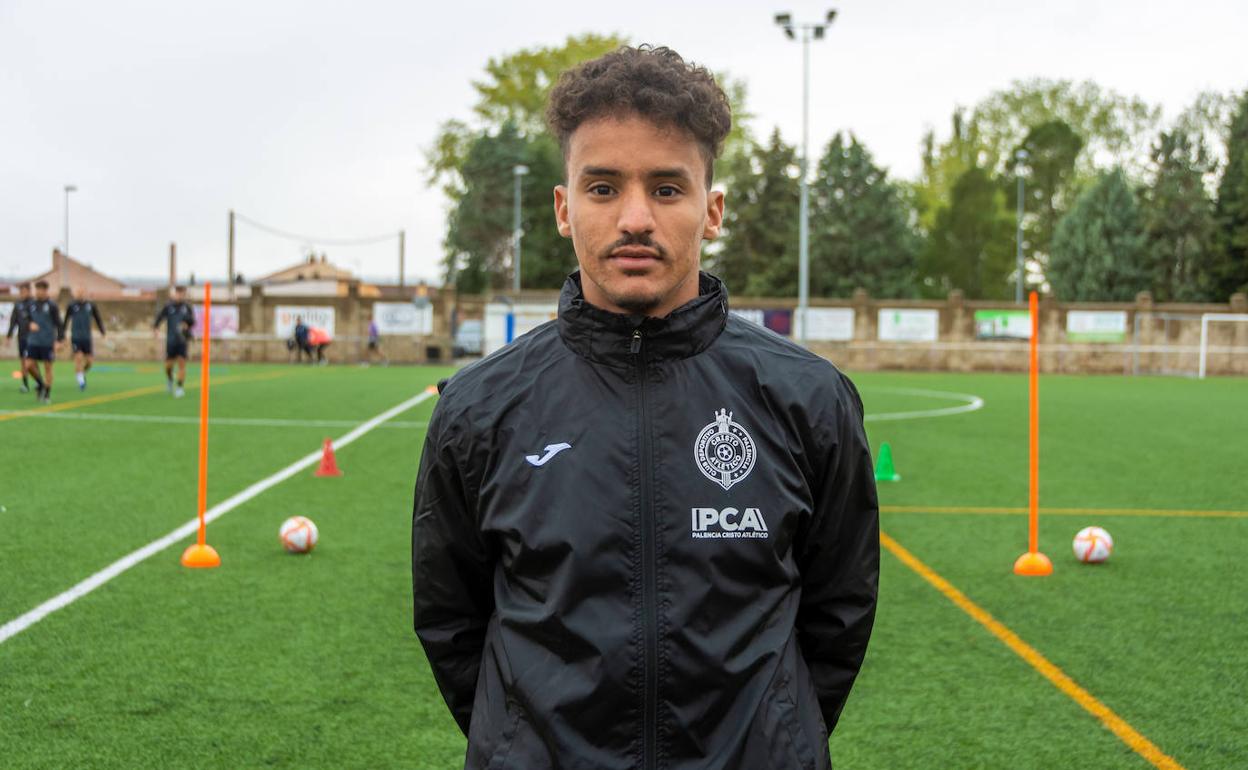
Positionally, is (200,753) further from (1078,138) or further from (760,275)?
(1078,138)

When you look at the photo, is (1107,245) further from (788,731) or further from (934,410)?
(788,731)

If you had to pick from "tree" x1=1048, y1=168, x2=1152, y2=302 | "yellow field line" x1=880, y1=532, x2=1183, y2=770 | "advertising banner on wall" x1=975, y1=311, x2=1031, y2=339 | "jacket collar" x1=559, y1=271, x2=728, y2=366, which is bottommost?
"yellow field line" x1=880, y1=532, x2=1183, y2=770

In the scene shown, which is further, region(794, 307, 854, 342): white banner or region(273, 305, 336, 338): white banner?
region(794, 307, 854, 342): white banner

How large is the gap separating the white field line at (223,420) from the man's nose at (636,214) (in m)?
15.4

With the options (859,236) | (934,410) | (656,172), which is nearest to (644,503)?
(656,172)

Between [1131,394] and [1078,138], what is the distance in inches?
1824

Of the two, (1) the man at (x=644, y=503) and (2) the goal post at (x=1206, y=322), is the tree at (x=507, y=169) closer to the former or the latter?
(2) the goal post at (x=1206, y=322)

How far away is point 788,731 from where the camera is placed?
7.07ft

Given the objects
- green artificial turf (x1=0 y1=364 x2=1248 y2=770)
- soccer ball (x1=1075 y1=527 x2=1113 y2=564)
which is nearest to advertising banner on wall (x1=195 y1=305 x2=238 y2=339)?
green artificial turf (x1=0 y1=364 x2=1248 y2=770)

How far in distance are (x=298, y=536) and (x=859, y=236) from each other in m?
53.3

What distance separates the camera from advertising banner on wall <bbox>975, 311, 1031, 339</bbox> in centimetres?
4412

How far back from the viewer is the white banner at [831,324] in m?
44.3

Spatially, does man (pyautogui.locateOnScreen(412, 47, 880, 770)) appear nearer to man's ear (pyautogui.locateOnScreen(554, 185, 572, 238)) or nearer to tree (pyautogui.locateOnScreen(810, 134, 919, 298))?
man's ear (pyautogui.locateOnScreen(554, 185, 572, 238))

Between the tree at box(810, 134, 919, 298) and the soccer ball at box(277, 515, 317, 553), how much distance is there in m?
52.2
